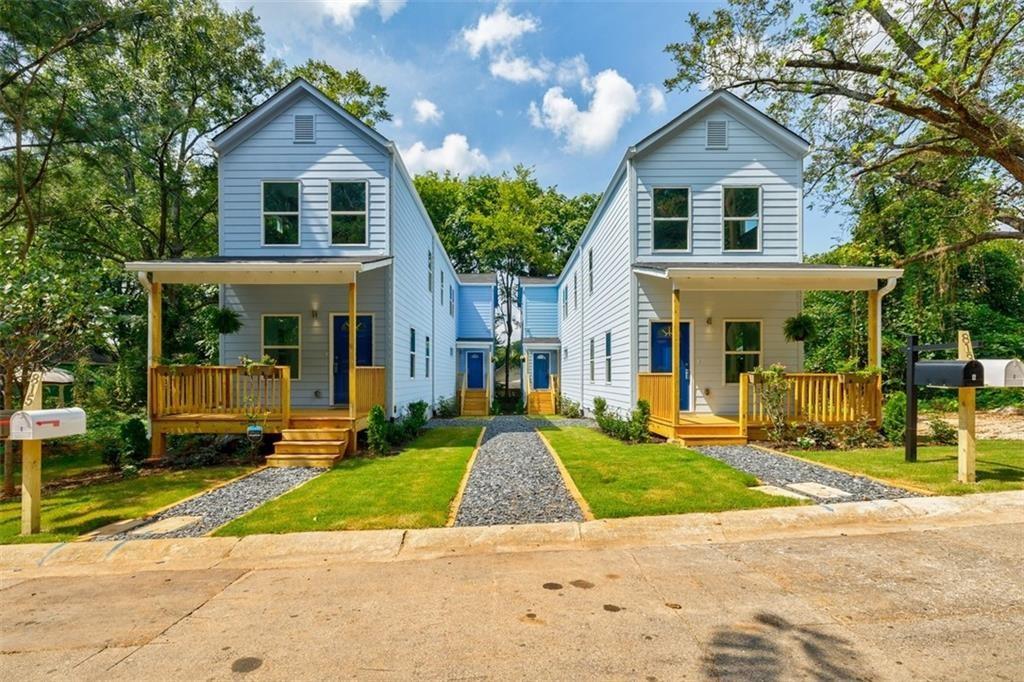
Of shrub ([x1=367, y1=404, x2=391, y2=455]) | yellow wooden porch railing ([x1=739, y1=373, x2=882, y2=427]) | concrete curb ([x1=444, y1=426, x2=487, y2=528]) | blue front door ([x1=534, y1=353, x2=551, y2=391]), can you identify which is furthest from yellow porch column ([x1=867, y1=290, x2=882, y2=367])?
blue front door ([x1=534, y1=353, x2=551, y2=391])

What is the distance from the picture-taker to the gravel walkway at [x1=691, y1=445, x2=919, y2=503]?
5.85 meters

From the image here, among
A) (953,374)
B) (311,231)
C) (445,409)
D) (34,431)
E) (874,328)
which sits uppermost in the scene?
(311,231)

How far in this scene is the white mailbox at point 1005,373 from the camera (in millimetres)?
6047

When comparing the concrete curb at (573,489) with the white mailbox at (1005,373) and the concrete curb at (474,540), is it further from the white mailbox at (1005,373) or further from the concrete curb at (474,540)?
the white mailbox at (1005,373)

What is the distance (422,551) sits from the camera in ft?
14.8

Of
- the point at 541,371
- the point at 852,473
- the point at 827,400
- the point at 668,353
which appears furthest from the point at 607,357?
the point at 541,371

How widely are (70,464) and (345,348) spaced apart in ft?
18.1

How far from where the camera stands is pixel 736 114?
461 inches

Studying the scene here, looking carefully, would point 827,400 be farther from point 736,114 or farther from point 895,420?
point 736,114

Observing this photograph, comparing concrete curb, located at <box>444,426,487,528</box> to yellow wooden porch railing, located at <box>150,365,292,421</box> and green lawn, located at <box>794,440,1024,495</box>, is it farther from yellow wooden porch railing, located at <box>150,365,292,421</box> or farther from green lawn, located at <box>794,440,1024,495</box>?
green lawn, located at <box>794,440,1024,495</box>

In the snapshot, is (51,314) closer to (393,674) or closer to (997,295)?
(393,674)

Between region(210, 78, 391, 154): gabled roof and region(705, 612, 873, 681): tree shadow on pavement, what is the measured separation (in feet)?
36.7

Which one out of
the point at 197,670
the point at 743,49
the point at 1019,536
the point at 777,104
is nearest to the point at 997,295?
the point at 777,104

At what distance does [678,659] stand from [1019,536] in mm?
4290
